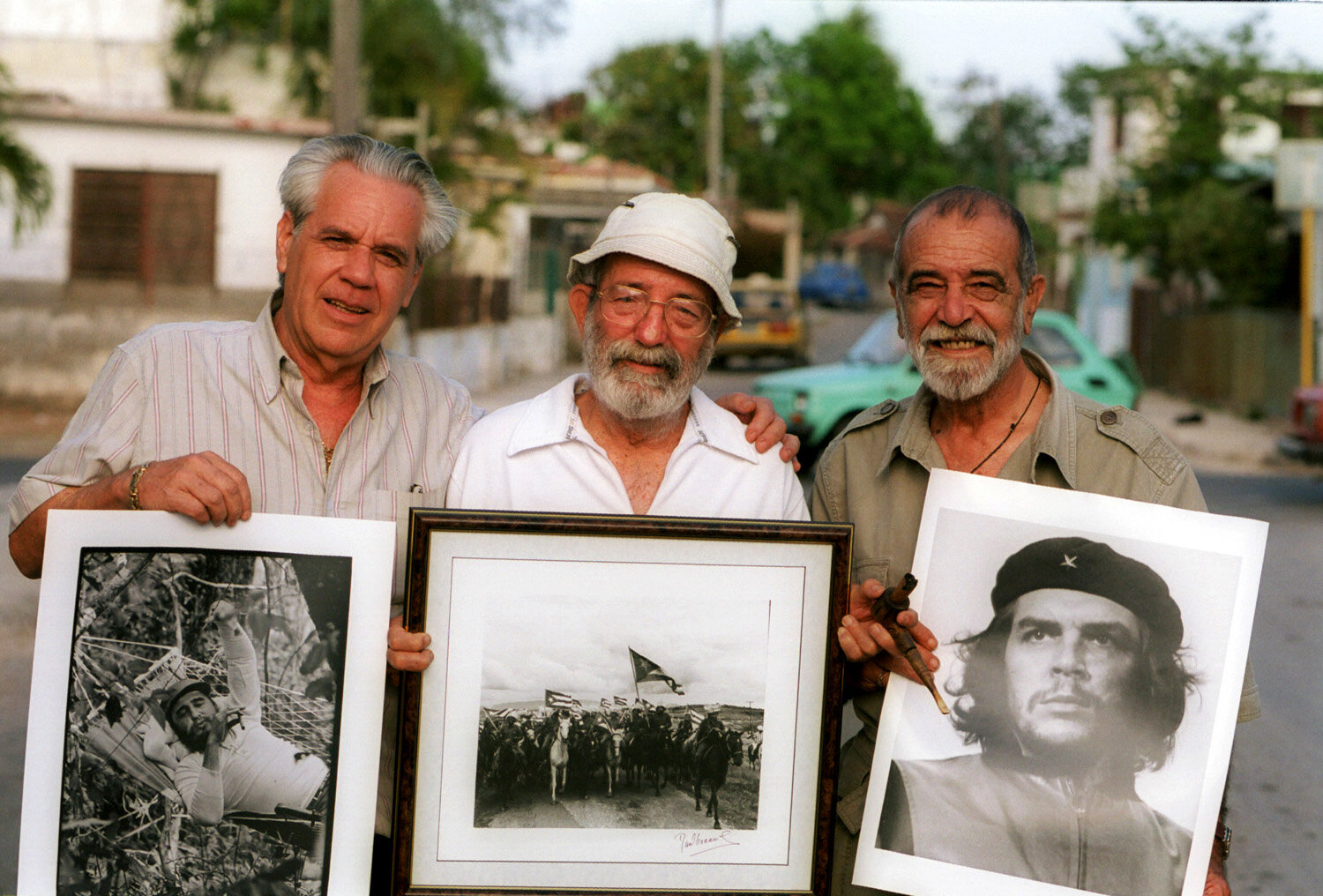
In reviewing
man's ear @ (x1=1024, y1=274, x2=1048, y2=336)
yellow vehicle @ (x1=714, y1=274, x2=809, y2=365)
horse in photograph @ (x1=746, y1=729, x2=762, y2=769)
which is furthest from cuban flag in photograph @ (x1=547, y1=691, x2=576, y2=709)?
yellow vehicle @ (x1=714, y1=274, x2=809, y2=365)

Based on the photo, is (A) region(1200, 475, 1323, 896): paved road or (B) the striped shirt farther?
(A) region(1200, 475, 1323, 896): paved road

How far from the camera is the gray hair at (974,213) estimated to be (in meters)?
2.58

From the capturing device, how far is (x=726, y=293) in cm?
271

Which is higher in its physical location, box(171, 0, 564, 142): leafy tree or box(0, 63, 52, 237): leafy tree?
box(171, 0, 564, 142): leafy tree

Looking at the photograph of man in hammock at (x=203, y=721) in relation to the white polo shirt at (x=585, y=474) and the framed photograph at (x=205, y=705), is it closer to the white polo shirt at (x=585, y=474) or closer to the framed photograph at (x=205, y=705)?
the framed photograph at (x=205, y=705)

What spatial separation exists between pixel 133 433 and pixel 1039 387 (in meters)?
1.79

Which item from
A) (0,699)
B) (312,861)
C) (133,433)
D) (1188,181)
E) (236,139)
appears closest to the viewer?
(312,861)

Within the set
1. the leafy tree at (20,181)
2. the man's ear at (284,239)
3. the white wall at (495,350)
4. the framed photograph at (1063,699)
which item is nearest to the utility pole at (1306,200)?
the white wall at (495,350)

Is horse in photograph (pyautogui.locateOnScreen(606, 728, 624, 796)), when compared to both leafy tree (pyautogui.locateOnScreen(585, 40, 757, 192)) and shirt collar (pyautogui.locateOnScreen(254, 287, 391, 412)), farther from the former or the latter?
leafy tree (pyautogui.locateOnScreen(585, 40, 757, 192))

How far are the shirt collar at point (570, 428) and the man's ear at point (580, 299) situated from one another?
16 cm

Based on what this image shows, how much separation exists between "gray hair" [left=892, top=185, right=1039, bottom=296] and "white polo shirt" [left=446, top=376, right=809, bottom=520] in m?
0.50

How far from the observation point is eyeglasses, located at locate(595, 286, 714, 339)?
2684mm

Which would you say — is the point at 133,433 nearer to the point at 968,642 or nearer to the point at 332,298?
the point at 332,298

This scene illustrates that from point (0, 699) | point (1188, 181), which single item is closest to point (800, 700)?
point (0, 699)
